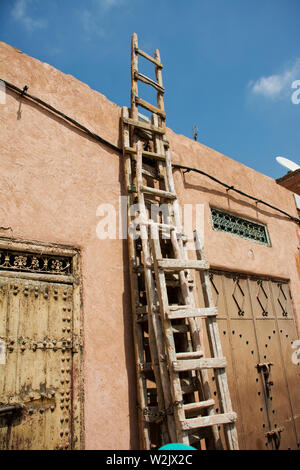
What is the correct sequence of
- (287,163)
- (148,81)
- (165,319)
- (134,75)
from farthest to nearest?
1. (287,163)
2. (148,81)
3. (134,75)
4. (165,319)

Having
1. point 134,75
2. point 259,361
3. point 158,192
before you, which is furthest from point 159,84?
point 259,361

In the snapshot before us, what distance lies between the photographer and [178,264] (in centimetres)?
327

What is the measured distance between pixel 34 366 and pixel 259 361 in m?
3.41

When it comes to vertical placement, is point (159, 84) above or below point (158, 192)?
above

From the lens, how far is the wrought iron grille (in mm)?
2947

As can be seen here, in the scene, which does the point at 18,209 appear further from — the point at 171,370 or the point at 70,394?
the point at 171,370

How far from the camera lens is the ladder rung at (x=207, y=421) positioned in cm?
273

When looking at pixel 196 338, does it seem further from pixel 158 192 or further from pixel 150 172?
pixel 150 172

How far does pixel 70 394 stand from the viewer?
2.90 meters

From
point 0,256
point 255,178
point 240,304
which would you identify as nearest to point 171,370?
point 0,256

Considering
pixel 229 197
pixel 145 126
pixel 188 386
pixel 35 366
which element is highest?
pixel 145 126

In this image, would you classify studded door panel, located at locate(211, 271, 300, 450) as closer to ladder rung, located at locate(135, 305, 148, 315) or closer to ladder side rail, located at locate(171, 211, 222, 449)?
ladder side rail, located at locate(171, 211, 222, 449)

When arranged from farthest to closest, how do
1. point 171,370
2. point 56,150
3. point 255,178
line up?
point 255,178
point 56,150
point 171,370
